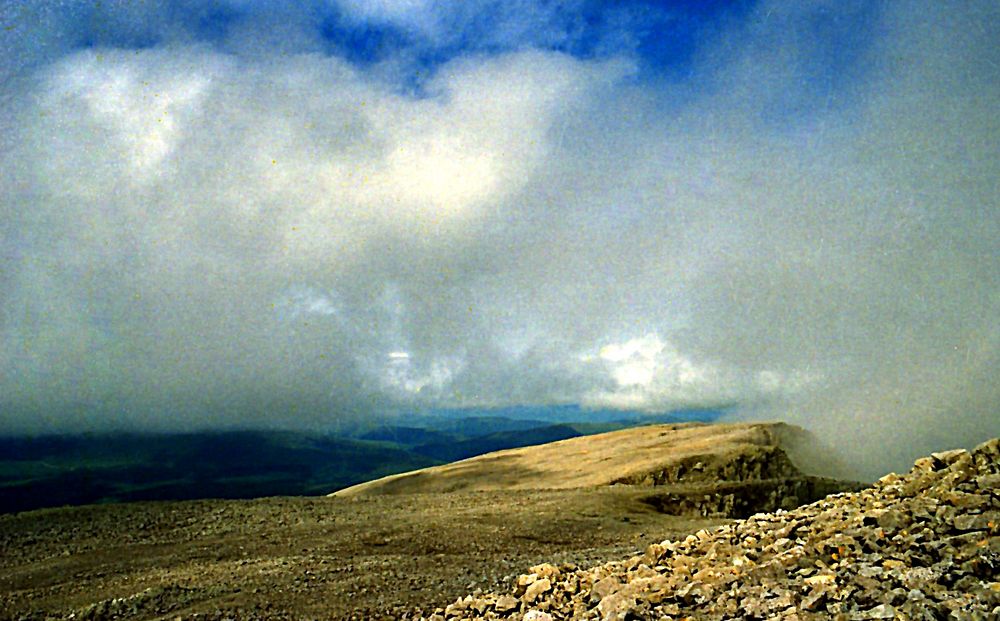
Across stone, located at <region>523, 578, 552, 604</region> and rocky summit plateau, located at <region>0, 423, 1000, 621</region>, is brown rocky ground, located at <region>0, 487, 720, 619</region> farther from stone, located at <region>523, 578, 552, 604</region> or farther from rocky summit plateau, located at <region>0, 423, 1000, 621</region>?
stone, located at <region>523, 578, 552, 604</region>

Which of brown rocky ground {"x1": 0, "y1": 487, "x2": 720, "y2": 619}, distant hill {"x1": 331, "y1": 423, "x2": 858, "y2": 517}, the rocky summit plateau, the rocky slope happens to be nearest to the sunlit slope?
distant hill {"x1": 331, "y1": 423, "x2": 858, "y2": 517}

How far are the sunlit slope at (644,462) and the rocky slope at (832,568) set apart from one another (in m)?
21.6

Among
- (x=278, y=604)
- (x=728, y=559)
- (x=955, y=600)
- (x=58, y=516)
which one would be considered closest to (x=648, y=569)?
(x=728, y=559)

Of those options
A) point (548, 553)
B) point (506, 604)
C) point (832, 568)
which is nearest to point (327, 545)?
point (548, 553)

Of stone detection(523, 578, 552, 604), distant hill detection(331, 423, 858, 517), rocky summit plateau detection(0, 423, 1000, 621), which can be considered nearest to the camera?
rocky summit plateau detection(0, 423, 1000, 621)

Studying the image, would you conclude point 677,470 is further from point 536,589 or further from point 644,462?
point 536,589

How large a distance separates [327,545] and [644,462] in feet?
76.6

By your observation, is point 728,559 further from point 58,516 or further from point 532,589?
point 58,516

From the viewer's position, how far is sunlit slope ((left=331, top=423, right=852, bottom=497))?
36.5 m

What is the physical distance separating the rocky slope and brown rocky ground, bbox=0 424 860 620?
13.4 ft

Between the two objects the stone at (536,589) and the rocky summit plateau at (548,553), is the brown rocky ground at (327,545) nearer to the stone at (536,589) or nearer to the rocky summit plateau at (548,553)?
the rocky summit plateau at (548,553)

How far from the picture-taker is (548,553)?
60.6ft

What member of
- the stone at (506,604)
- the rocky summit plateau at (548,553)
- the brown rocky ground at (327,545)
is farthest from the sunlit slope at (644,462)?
the stone at (506,604)

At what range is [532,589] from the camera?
34.3ft
